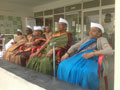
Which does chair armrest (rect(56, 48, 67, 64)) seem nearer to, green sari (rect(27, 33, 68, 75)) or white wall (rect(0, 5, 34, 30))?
green sari (rect(27, 33, 68, 75))

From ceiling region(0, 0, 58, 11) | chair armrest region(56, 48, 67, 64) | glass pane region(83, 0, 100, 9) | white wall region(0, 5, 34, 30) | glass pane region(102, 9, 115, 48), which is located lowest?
chair armrest region(56, 48, 67, 64)

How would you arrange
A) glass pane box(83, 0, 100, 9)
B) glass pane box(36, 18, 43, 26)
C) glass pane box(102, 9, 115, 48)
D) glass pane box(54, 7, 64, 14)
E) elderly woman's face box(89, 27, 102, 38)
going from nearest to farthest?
elderly woman's face box(89, 27, 102, 38)
glass pane box(102, 9, 115, 48)
glass pane box(83, 0, 100, 9)
glass pane box(54, 7, 64, 14)
glass pane box(36, 18, 43, 26)

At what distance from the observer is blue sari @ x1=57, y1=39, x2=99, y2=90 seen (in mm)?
1434

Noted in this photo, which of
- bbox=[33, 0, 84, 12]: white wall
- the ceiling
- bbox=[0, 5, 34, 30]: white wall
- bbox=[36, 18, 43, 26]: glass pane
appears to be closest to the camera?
bbox=[33, 0, 84, 12]: white wall

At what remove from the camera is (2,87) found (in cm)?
197

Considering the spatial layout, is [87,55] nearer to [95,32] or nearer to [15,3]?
[95,32]

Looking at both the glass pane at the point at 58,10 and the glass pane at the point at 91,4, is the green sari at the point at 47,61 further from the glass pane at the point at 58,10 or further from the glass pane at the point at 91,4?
the glass pane at the point at 58,10

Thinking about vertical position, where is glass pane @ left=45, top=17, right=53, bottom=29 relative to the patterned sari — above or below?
above

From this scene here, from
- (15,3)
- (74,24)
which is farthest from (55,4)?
(15,3)

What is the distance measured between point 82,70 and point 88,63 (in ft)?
0.39

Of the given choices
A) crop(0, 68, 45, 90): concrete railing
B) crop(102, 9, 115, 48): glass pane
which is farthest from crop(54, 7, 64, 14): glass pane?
crop(0, 68, 45, 90): concrete railing

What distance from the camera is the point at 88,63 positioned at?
5.01 feet
